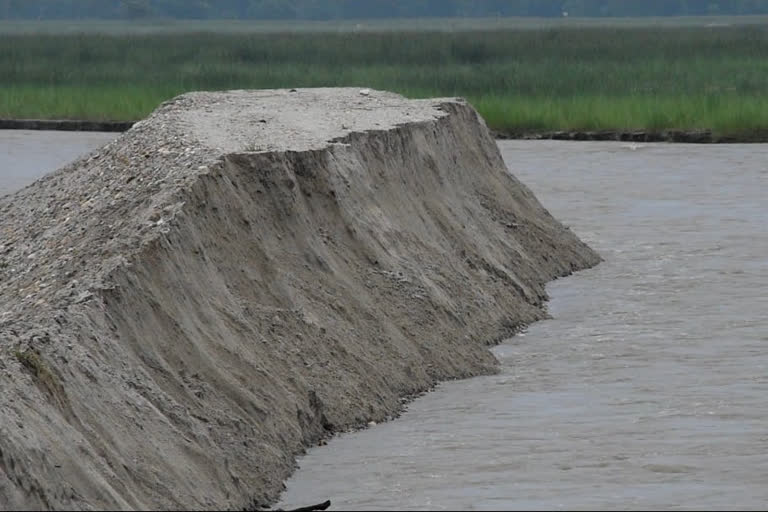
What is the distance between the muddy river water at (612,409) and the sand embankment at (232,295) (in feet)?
1.04

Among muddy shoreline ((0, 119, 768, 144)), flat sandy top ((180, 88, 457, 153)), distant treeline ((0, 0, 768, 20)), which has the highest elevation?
flat sandy top ((180, 88, 457, 153))

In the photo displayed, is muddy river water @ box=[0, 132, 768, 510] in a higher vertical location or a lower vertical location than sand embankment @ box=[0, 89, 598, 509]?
lower

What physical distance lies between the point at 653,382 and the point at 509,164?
55.1ft

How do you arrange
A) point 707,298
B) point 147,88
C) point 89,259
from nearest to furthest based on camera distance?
point 89,259 → point 707,298 → point 147,88

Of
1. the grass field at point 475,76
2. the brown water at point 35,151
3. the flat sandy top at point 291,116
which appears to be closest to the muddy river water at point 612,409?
the flat sandy top at point 291,116

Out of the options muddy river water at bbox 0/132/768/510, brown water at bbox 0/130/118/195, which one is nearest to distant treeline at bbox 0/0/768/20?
brown water at bbox 0/130/118/195

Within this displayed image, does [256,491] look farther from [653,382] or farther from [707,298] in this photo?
[707,298]

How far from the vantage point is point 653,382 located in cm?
1200

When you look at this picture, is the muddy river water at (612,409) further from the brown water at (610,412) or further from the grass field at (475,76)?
the grass field at (475,76)

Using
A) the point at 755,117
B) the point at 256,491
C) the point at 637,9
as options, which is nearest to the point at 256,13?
the point at 637,9

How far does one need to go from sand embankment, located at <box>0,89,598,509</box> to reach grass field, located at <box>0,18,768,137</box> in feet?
55.3

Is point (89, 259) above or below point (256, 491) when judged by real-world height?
above

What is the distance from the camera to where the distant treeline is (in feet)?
484

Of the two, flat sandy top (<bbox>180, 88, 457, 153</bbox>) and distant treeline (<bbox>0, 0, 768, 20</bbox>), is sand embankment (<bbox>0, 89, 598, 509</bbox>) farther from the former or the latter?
distant treeline (<bbox>0, 0, 768, 20</bbox>)
